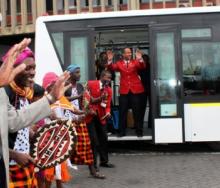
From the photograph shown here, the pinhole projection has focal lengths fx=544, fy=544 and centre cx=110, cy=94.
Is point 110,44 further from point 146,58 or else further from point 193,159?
point 193,159

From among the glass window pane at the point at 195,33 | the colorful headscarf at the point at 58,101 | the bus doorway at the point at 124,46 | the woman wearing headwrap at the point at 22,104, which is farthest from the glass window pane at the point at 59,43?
the woman wearing headwrap at the point at 22,104

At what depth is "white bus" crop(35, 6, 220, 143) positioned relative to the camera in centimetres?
1072

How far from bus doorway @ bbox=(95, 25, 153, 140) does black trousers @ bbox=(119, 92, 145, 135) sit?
148 millimetres

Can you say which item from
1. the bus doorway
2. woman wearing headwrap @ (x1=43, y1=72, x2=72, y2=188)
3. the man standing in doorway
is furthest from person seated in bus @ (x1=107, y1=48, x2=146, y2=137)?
woman wearing headwrap @ (x1=43, y1=72, x2=72, y2=188)

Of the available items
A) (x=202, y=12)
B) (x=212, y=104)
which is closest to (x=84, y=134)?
(x=212, y=104)

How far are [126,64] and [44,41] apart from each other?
1757mm

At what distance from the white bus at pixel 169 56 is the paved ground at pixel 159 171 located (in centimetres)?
41

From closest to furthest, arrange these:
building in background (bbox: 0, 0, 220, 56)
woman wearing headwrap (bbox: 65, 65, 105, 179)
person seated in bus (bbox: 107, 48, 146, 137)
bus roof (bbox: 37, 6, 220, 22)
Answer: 1. woman wearing headwrap (bbox: 65, 65, 105, 179)
2. bus roof (bbox: 37, 6, 220, 22)
3. person seated in bus (bbox: 107, 48, 146, 137)
4. building in background (bbox: 0, 0, 220, 56)

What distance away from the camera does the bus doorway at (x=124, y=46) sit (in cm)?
1132

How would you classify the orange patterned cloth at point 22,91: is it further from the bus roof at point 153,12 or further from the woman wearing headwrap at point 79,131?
the bus roof at point 153,12

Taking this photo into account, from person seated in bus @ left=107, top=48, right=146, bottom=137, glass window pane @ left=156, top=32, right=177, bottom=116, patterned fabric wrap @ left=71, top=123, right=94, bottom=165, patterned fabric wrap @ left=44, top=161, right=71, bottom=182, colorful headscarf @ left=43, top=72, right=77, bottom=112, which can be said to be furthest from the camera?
person seated in bus @ left=107, top=48, right=146, bottom=137

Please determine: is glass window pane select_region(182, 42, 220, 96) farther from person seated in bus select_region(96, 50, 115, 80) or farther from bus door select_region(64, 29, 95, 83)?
bus door select_region(64, 29, 95, 83)

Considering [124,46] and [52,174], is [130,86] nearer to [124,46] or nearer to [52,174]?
[124,46]

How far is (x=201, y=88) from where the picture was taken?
1084cm
